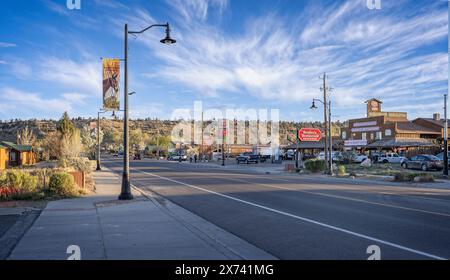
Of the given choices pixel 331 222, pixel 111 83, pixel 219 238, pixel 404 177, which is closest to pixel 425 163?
pixel 404 177

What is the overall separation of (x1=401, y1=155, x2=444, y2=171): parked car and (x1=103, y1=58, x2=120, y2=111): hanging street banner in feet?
108

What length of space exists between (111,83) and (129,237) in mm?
9013

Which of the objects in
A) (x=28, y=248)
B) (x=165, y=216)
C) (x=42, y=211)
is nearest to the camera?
(x=28, y=248)

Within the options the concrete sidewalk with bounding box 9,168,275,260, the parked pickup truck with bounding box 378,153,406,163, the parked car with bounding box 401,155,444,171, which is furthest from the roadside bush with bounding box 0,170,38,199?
the parked pickup truck with bounding box 378,153,406,163

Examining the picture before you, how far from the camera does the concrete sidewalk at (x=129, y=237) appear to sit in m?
7.24

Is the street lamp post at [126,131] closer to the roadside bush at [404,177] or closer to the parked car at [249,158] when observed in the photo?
the roadside bush at [404,177]

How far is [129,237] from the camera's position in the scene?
28.2 feet

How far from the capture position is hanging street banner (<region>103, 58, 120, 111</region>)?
16.0 metres

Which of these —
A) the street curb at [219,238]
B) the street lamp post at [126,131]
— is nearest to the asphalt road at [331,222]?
the street curb at [219,238]

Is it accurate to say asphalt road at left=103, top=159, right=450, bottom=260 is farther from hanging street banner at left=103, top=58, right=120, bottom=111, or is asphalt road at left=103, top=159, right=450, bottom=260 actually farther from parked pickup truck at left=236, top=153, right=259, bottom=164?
parked pickup truck at left=236, top=153, right=259, bottom=164
